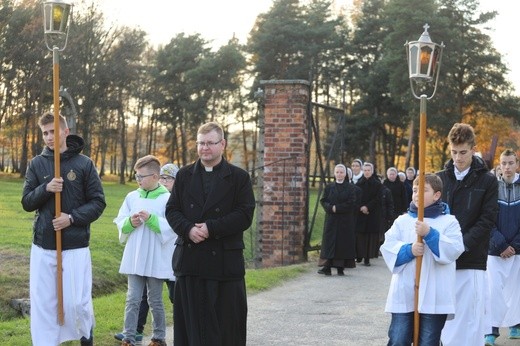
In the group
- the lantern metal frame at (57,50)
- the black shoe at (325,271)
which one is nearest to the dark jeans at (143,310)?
the lantern metal frame at (57,50)

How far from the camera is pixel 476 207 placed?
24.6 feet

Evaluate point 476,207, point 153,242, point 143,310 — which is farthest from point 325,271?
point 476,207

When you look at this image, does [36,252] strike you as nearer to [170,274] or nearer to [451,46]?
[170,274]

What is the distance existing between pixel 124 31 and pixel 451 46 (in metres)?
18.1

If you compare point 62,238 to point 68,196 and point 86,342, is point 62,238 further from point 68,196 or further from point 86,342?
point 86,342

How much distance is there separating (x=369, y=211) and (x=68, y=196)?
11416 millimetres

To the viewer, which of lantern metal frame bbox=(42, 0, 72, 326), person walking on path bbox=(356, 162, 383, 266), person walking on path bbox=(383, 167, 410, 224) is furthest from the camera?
person walking on path bbox=(383, 167, 410, 224)

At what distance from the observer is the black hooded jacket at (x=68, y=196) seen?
705 cm

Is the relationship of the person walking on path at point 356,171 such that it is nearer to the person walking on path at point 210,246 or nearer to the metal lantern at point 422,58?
the metal lantern at point 422,58

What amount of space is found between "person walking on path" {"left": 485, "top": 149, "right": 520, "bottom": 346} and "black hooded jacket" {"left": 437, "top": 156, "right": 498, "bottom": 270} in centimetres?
181

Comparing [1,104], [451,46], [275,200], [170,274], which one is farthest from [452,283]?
[1,104]

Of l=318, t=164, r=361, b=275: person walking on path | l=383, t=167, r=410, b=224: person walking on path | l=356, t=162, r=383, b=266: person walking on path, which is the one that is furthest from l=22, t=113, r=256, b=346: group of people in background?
l=383, t=167, r=410, b=224: person walking on path

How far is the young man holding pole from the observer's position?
7.05 metres

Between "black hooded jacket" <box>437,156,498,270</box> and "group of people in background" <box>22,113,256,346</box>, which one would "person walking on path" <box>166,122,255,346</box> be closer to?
"group of people in background" <box>22,113,256,346</box>
